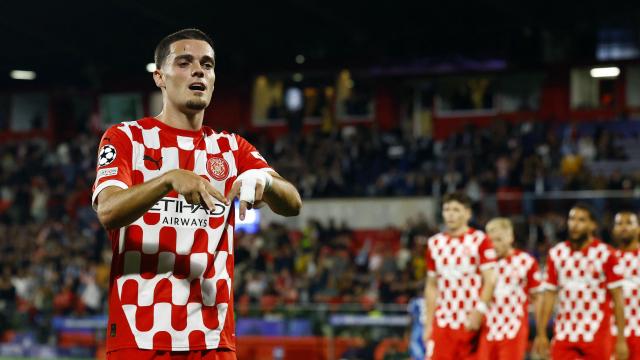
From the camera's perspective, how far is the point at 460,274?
391 inches

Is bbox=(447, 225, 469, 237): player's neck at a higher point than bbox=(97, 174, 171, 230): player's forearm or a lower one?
higher

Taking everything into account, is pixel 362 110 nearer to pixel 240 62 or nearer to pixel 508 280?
pixel 240 62

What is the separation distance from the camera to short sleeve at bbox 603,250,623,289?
9.27 m

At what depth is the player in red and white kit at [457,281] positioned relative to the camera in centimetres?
983

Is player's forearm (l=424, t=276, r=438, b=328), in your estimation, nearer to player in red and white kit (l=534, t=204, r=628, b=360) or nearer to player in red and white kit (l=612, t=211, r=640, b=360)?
player in red and white kit (l=534, t=204, r=628, b=360)

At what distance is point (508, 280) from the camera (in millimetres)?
11516

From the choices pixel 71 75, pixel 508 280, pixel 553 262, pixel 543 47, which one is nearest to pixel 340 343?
pixel 508 280

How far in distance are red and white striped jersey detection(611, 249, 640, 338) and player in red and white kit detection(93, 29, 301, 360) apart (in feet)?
23.0

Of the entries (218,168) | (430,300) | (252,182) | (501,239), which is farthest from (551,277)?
(252,182)

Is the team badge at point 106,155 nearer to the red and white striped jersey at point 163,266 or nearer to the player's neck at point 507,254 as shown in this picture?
the red and white striped jersey at point 163,266

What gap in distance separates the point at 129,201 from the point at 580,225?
262 inches

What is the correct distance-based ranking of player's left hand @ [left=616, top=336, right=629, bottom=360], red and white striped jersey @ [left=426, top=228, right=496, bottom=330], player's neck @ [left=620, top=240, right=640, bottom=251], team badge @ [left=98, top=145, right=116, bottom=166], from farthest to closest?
player's neck @ [left=620, top=240, right=640, bottom=251] → red and white striped jersey @ [left=426, top=228, right=496, bottom=330] → player's left hand @ [left=616, top=336, right=629, bottom=360] → team badge @ [left=98, top=145, right=116, bottom=166]

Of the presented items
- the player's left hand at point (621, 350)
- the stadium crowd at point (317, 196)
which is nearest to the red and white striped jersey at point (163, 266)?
the player's left hand at point (621, 350)

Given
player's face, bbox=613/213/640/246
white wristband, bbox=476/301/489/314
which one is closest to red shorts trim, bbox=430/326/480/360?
white wristband, bbox=476/301/489/314
